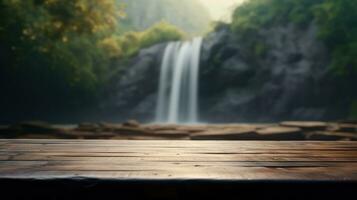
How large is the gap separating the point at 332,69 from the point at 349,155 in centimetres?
1477

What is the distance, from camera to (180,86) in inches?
729

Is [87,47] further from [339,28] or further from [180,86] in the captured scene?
[339,28]

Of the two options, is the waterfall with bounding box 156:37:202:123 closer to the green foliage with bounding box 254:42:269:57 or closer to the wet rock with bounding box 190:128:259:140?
the green foliage with bounding box 254:42:269:57

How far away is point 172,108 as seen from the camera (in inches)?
720

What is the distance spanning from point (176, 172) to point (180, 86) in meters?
17.0

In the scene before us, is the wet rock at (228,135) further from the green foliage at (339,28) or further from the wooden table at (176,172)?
the green foliage at (339,28)

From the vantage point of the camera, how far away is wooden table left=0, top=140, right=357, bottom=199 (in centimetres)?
140

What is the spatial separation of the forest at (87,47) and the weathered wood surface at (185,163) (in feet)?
35.7

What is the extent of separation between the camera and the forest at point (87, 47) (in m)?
15.5

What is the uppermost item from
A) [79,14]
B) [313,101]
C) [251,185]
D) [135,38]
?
[135,38]

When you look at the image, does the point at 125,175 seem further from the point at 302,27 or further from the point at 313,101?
the point at 302,27

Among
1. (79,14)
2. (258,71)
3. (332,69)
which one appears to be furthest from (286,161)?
(258,71)

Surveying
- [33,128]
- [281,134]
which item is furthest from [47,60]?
[281,134]

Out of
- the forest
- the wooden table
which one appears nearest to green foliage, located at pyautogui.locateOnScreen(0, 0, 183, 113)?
the forest
